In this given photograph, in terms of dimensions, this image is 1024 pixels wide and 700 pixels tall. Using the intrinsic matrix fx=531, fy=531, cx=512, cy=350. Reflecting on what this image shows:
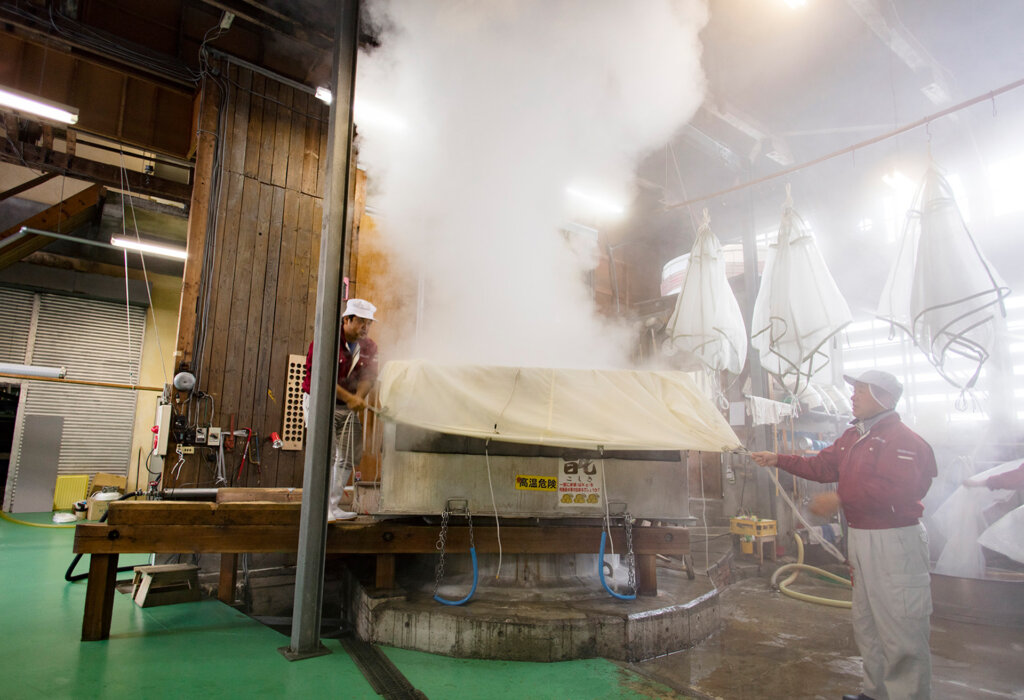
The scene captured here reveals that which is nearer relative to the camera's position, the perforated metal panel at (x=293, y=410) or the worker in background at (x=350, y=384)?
the worker in background at (x=350, y=384)

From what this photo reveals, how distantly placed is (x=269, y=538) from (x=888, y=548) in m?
3.57

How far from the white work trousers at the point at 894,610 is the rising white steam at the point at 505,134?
348 centimetres

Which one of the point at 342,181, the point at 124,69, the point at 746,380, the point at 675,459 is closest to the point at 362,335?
the point at 342,181

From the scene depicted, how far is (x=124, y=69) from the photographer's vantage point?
21.1ft

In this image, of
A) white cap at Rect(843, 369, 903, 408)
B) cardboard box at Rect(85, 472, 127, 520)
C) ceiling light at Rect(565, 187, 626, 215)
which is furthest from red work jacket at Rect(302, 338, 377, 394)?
cardboard box at Rect(85, 472, 127, 520)

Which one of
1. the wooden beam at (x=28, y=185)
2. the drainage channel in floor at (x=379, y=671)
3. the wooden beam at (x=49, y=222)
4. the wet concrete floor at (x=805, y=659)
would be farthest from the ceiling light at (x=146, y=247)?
the wet concrete floor at (x=805, y=659)

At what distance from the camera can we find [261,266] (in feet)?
20.6

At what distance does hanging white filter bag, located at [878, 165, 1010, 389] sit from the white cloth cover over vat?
2105mm

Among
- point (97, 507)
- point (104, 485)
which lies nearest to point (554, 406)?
point (97, 507)

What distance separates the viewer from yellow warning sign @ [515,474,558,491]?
3654 mm

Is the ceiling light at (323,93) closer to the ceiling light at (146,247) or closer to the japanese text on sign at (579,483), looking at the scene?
the ceiling light at (146,247)

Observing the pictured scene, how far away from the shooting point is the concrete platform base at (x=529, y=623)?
125 inches

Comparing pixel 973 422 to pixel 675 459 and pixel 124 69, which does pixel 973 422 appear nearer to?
pixel 675 459

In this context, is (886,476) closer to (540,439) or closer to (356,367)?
(540,439)
